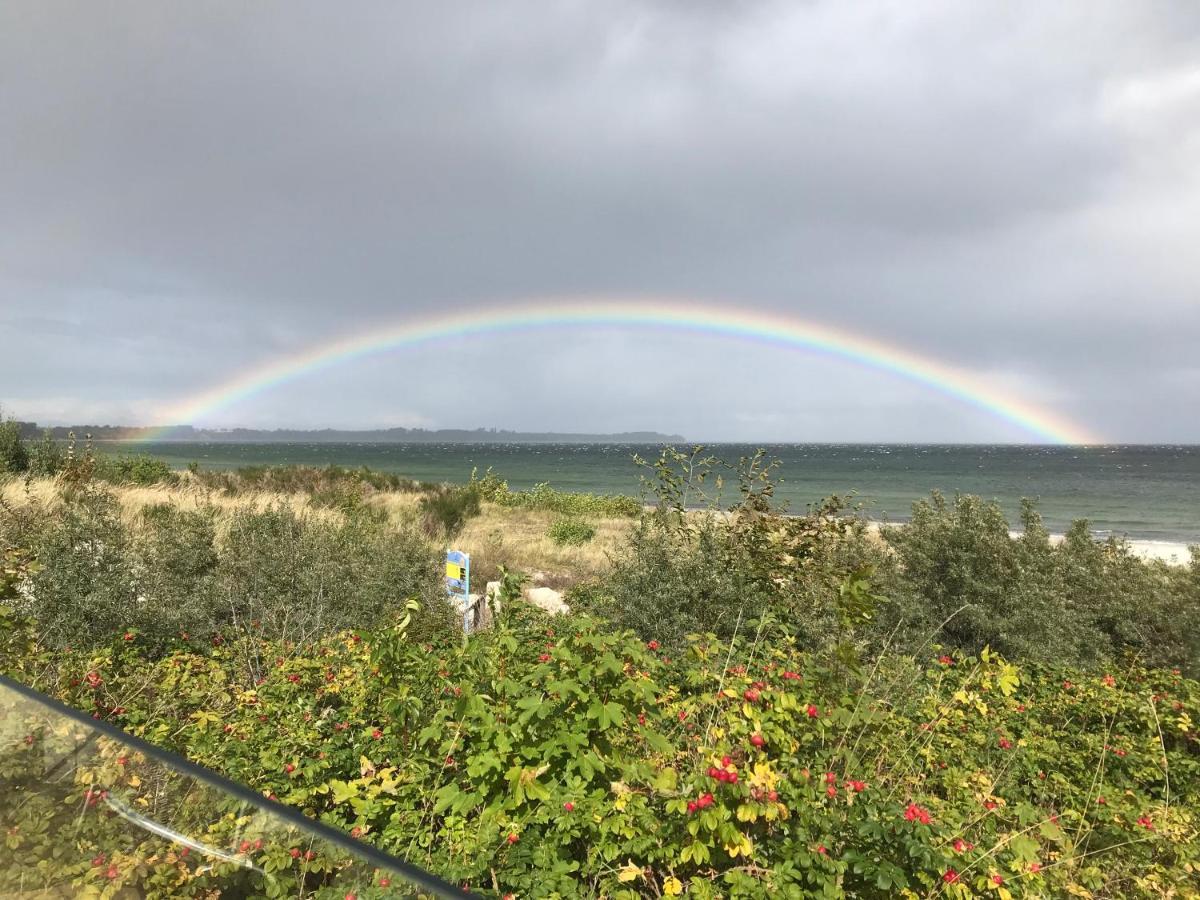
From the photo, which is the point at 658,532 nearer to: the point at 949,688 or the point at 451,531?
the point at 949,688

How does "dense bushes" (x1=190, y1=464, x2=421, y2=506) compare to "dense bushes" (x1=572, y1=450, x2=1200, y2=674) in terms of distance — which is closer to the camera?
"dense bushes" (x1=572, y1=450, x2=1200, y2=674)

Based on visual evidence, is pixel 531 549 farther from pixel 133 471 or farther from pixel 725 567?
pixel 133 471

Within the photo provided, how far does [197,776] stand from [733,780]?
62.0 inches

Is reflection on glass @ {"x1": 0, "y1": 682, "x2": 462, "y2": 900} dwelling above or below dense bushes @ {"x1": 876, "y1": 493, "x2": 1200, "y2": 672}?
above

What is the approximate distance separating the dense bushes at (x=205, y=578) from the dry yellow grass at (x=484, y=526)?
1.42 m

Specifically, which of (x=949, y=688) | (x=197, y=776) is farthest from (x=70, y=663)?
(x=949, y=688)

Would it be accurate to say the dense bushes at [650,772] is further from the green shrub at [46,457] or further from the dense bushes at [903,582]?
the green shrub at [46,457]

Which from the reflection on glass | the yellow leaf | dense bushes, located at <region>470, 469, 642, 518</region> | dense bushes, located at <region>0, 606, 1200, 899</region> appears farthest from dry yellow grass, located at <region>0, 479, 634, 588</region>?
the reflection on glass

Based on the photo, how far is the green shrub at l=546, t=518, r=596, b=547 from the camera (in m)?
14.6

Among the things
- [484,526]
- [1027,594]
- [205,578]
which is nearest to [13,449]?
[484,526]

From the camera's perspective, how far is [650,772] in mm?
2260

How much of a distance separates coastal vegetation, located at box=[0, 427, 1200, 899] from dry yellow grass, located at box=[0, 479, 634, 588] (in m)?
2.28

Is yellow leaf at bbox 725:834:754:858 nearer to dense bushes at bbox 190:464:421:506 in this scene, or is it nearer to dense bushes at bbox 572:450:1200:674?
dense bushes at bbox 572:450:1200:674

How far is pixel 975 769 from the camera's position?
11.3ft
